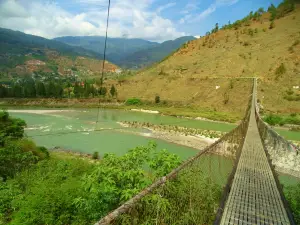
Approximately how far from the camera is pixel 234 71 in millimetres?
40969

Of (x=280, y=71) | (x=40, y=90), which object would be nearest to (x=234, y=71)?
(x=280, y=71)

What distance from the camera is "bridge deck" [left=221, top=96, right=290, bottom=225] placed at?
11.3 feet

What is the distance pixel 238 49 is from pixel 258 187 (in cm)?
4607

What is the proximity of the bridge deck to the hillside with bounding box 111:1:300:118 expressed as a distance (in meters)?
25.6

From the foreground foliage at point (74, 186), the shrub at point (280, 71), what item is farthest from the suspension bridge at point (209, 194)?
the shrub at point (280, 71)

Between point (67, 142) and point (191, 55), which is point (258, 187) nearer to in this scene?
point (67, 142)

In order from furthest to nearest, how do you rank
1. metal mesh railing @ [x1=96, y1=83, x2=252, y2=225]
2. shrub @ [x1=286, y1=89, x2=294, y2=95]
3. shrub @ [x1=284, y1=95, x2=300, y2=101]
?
shrub @ [x1=286, y1=89, x2=294, y2=95] → shrub @ [x1=284, y1=95, x2=300, y2=101] → metal mesh railing @ [x1=96, y1=83, x2=252, y2=225]

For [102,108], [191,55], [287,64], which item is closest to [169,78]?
A: [191,55]

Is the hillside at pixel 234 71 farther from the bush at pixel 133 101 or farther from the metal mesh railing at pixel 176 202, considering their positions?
the metal mesh railing at pixel 176 202

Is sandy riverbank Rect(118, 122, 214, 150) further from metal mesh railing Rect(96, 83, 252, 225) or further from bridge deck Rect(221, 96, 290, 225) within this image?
metal mesh railing Rect(96, 83, 252, 225)

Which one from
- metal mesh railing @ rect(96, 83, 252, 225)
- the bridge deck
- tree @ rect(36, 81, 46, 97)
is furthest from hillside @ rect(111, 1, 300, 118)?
metal mesh railing @ rect(96, 83, 252, 225)

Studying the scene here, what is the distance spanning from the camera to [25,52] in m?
140

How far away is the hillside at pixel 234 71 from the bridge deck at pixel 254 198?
2561 centimetres

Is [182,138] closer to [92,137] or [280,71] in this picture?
[92,137]
